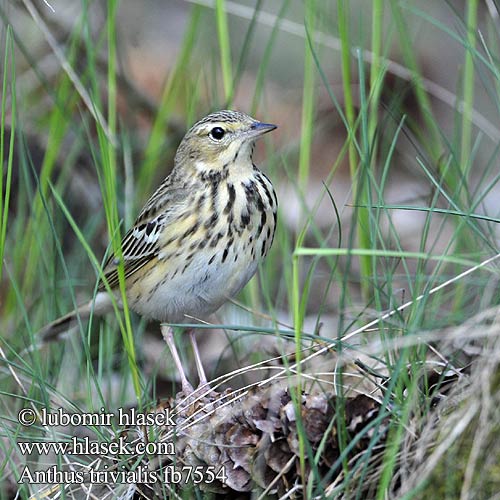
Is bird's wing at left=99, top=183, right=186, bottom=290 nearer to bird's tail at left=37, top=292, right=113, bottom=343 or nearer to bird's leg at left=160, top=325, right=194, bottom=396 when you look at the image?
bird's tail at left=37, top=292, right=113, bottom=343

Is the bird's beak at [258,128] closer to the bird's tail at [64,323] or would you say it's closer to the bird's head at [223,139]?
the bird's head at [223,139]

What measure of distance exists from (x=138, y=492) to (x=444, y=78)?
6.55 meters

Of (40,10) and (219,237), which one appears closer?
(219,237)

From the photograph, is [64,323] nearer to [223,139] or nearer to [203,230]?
[203,230]

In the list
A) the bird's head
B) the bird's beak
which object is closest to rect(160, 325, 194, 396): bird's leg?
the bird's head

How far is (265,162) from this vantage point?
621 cm

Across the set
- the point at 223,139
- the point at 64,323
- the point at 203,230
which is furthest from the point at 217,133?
the point at 64,323

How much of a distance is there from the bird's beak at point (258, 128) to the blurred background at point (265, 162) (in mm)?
155

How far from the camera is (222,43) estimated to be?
441 centimetres

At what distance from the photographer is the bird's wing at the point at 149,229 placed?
4320mm

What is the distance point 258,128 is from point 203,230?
0.53 m

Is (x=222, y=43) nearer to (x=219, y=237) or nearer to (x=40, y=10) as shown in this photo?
(x=219, y=237)

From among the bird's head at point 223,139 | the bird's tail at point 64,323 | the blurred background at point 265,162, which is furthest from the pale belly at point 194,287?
the bird's head at point 223,139

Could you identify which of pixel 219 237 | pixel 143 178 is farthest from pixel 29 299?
pixel 219 237
